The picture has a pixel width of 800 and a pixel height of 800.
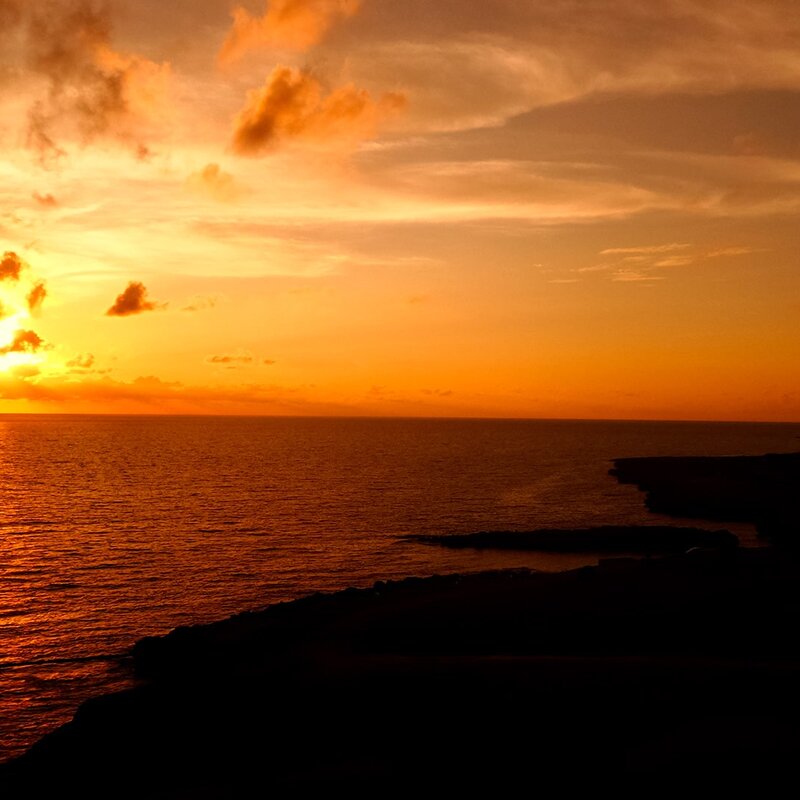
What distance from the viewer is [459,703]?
25.2m

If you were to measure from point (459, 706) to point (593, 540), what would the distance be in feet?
145

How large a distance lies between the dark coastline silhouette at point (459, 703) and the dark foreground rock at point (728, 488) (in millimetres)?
38649

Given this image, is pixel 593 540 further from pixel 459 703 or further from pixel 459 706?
pixel 459 706

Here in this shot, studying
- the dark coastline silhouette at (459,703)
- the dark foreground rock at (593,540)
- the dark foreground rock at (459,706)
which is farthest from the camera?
the dark foreground rock at (593,540)

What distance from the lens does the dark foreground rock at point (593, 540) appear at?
64.6 metres

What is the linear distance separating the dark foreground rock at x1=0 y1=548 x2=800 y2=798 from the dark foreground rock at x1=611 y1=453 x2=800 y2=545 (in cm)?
3946

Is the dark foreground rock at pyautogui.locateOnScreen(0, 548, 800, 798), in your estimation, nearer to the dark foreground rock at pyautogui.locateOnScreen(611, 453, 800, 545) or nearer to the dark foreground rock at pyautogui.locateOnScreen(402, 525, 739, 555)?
the dark foreground rock at pyautogui.locateOnScreen(402, 525, 739, 555)

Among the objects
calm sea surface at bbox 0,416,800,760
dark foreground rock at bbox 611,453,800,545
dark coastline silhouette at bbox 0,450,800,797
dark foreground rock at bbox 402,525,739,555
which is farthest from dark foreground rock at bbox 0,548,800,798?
dark foreground rock at bbox 611,453,800,545

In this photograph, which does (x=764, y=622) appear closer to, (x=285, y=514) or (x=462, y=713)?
(x=462, y=713)

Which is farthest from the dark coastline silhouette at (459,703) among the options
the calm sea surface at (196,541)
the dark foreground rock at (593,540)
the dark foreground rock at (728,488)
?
the dark foreground rock at (728,488)

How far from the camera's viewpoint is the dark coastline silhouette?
2102cm

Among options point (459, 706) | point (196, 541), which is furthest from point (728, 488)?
point (459, 706)

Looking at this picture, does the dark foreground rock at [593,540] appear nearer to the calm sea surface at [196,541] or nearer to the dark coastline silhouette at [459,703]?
the calm sea surface at [196,541]

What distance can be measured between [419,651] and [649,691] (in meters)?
11.5
